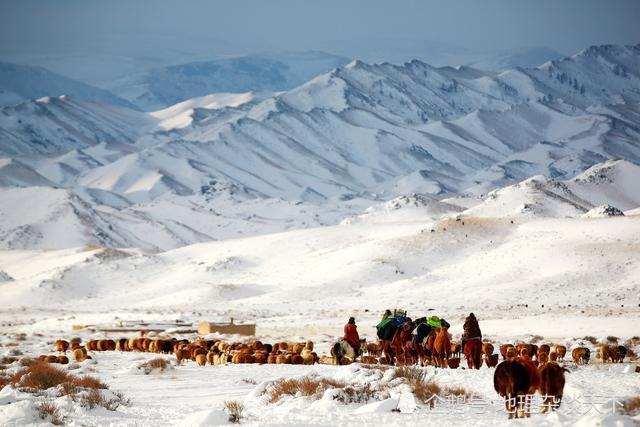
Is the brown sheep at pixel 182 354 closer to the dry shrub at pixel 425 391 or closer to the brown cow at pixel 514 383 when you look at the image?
the dry shrub at pixel 425 391

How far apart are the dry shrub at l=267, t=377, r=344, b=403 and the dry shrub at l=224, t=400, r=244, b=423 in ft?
2.24

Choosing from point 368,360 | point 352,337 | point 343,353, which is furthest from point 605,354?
point 343,353

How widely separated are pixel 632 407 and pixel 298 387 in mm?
6053

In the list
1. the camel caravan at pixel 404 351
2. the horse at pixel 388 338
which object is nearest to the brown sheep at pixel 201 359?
the camel caravan at pixel 404 351

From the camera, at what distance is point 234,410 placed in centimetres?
1683

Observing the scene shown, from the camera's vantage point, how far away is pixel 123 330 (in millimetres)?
46969

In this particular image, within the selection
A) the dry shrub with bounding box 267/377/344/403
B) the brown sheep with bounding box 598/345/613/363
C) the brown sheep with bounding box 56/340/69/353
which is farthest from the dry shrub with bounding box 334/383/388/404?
the brown sheep with bounding box 56/340/69/353

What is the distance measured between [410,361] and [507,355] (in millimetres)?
2346

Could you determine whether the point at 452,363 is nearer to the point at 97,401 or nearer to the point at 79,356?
the point at 97,401

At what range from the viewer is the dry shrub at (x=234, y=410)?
16.2 m

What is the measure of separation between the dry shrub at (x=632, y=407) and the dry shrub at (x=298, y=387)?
17.1 feet

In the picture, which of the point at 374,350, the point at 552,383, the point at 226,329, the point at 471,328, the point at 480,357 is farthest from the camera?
the point at 226,329

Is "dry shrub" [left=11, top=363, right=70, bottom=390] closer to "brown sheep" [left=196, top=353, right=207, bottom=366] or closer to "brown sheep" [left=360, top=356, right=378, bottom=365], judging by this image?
"brown sheep" [left=196, top=353, right=207, bottom=366]

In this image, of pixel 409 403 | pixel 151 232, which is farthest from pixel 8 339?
pixel 151 232
